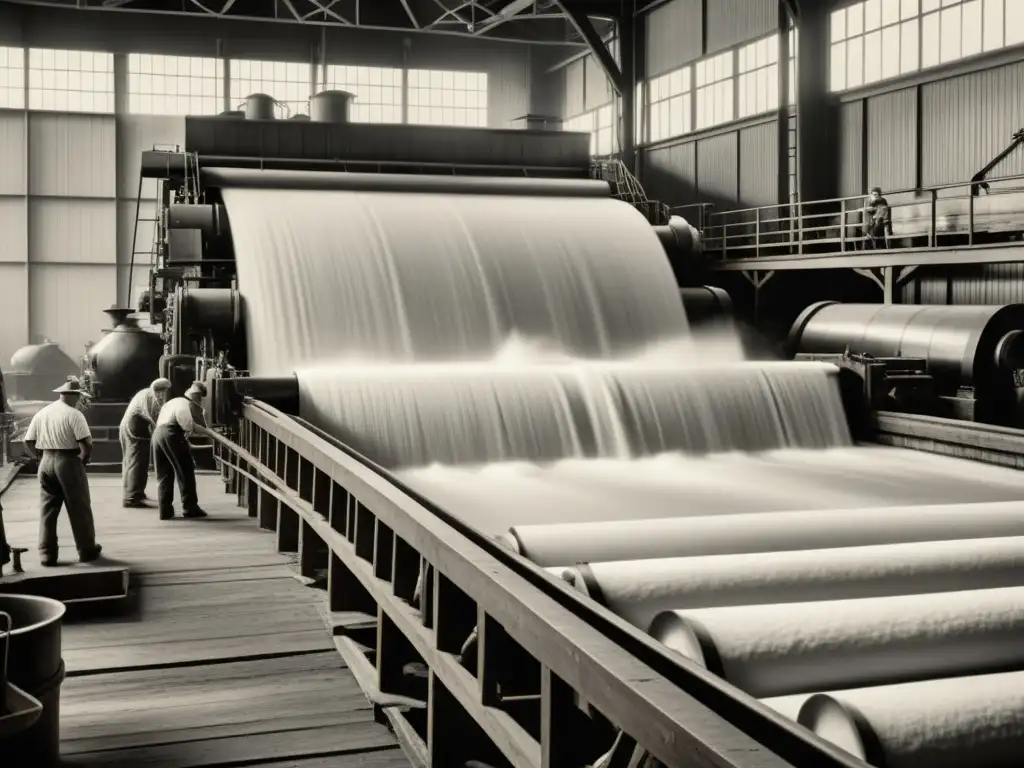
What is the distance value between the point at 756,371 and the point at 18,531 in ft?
25.4

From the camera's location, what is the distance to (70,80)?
2986cm

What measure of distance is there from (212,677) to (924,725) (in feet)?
13.2

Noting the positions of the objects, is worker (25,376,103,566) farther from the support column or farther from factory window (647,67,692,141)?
factory window (647,67,692,141)

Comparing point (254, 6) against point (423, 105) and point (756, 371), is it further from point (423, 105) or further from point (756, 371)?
point (756, 371)

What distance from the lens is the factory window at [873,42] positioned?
1909 cm

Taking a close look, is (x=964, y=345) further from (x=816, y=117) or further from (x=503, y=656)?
(x=503, y=656)

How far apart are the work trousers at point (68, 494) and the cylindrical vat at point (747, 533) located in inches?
152

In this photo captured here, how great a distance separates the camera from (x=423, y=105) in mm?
32406

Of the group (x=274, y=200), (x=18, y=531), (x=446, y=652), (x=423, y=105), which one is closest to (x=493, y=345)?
(x=274, y=200)

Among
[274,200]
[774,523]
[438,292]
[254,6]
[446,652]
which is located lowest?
[446,652]

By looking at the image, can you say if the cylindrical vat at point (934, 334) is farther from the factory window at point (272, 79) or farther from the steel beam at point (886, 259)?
the factory window at point (272, 79)

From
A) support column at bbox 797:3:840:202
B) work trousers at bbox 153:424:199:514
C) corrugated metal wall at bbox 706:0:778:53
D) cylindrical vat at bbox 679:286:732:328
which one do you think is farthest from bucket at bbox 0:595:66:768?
corrugated metal wall at bbox 706:0:778:53

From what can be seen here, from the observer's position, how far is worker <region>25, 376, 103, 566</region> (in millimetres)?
8203

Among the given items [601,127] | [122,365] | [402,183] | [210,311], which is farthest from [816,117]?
[122,365]
